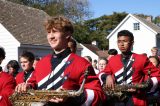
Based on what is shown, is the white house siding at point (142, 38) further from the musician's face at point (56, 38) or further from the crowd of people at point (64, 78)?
the musician's face at point (56, 38)

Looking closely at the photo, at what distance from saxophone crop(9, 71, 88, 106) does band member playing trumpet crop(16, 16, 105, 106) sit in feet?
0.48

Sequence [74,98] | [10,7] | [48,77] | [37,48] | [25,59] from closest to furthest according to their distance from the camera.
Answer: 1. [74,98]
2. [48,77]
3. [25,59]
4. [37,48]
5. [10,7]

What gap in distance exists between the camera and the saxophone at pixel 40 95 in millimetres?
3830

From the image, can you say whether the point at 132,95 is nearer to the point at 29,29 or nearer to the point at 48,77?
the point at 48,77

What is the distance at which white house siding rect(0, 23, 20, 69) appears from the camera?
30.4 metres

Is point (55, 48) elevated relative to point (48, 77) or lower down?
elevated

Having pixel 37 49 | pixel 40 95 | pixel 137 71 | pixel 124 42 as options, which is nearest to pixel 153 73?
pixel 137 71

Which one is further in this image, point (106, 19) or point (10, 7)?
point (106, 19)

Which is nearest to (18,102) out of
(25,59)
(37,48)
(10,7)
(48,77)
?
(48,77)

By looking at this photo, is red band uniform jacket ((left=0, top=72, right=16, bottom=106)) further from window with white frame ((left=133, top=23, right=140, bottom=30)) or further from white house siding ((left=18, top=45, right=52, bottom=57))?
window with white frame ((left=133, top=23, right=140, bottom=30))

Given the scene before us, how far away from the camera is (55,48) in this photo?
4426 millimetres

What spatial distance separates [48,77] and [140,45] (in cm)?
6115

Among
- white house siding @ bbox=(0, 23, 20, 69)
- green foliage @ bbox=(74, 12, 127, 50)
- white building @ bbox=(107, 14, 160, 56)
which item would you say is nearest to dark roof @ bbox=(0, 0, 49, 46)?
white house siding @ bbox=(0, 23, 20, 69)

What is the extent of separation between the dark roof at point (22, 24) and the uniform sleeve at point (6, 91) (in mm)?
25289
